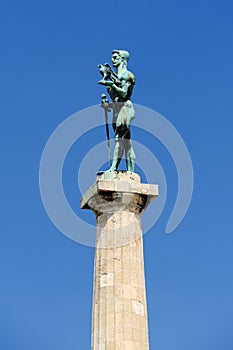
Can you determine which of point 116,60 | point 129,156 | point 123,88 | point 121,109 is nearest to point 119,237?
point 129,156

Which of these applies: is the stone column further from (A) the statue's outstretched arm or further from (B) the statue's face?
(B) the statue's face

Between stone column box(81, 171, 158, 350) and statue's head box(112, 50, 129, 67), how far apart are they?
404 cm

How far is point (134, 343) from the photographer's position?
1852 cm

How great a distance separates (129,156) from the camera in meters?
21.6

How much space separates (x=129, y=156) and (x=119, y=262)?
12.5 ft

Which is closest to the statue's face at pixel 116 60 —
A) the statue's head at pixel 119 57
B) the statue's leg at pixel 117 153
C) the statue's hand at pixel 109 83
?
the statue's head at pixel 119 57

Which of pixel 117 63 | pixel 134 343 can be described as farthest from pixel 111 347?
pixel 117 63

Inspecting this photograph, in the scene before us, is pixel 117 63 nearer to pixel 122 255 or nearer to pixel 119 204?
pixel 119 204

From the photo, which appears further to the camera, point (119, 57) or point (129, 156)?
point (119, 57)

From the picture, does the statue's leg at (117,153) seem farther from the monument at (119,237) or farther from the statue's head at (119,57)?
the statue's head at (119,57)

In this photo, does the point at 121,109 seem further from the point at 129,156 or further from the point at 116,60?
the point at 116,60

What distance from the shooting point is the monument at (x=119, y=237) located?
18.8 m

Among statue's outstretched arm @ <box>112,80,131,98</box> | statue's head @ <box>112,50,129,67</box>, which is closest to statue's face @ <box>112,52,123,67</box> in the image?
statue's head @ <box>112,50,129,67</box>

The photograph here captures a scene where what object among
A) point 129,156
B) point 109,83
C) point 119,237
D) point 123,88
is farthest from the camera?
point 123,88
